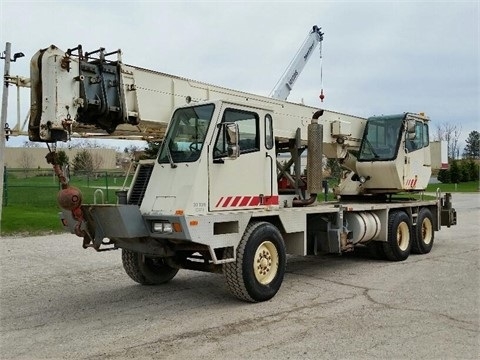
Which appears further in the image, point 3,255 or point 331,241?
point 3,255

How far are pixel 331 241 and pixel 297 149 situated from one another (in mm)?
1841

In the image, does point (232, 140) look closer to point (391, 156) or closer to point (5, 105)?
point (5, 105)

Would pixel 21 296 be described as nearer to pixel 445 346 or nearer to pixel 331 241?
pixel 331 241

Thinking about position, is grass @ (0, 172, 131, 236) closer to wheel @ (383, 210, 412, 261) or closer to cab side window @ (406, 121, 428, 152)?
wheel @ (383, 210, 412, 261)

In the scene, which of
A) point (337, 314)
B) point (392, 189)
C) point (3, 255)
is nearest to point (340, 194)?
point (392, 189)

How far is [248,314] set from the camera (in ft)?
22.3

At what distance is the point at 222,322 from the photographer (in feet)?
21.2

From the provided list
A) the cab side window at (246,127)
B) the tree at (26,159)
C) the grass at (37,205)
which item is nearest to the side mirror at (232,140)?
the cab side window at (246,127)

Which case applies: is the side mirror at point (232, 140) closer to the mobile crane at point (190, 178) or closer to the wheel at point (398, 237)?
the mobile crane at point (190, 178)

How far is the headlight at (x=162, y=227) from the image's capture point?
6699 millimetres

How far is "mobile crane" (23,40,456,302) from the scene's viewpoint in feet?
21.7

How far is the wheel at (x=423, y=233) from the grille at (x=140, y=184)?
7.06m

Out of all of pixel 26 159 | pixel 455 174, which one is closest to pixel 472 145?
pixel 455 174

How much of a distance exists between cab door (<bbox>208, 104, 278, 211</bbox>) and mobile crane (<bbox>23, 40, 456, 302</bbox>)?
0.02 metres
